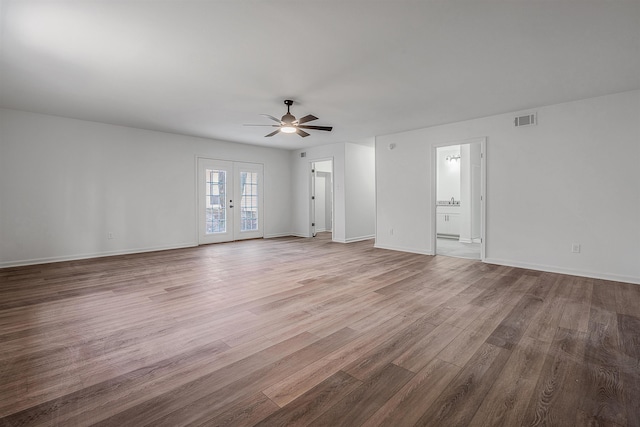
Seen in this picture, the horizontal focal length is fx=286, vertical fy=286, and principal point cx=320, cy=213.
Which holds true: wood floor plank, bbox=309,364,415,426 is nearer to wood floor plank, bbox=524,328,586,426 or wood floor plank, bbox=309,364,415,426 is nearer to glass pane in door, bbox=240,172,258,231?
wood floor plank, bbox=524,328,586,426

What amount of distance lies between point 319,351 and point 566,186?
4.62 metres

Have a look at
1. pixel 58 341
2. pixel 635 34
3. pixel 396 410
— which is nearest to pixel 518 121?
pixel 635 34

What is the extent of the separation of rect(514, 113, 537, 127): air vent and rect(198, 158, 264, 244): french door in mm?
6153

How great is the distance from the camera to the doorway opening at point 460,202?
6.43 meters

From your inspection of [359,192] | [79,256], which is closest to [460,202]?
[359,192]

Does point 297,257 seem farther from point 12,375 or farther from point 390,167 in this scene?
point 12,375

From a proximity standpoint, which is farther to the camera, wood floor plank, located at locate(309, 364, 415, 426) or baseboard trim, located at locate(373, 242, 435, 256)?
baseboard trim, located at locate(373, 242, 435, 256)

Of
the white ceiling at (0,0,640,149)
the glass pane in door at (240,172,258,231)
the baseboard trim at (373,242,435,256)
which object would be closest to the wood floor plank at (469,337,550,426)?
the white ceiling at (0,0,640,149)

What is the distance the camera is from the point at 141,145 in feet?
20.3

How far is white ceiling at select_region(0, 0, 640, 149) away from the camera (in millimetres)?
2322

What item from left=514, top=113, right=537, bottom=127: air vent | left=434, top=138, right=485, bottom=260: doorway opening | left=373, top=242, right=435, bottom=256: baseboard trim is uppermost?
left=514, top=113, right=537, bottom=127: air vent

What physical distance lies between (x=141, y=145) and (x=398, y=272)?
19.3 ft

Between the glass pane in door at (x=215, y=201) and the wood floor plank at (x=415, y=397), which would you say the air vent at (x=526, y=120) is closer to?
the wood floor plank at (x=415, y=397)

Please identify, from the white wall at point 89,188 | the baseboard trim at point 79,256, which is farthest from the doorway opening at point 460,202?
the baseboard trim at point 79,256
